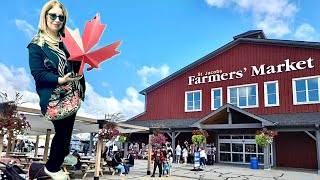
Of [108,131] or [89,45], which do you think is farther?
[108,131]

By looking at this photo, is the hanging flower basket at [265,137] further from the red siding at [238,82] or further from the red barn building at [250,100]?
the red siding at [238,82]

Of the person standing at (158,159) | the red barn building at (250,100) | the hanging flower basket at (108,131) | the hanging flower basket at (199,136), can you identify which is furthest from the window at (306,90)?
the hanging flower basket at (108,131)

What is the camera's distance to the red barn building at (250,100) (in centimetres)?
1800

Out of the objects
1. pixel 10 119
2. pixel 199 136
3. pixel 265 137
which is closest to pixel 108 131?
pixel 10 119

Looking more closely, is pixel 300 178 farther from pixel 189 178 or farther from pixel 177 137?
pixel 177 137

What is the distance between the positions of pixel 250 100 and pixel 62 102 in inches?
767

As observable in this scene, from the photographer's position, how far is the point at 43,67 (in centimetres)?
261

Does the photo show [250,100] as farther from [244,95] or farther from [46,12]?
[46,12]

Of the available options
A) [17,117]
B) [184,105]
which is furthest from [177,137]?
[17,117]

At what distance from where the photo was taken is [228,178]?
12891 millimetres

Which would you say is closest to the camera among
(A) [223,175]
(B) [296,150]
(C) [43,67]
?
(C) [43,67]

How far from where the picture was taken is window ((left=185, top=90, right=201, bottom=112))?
23266 mm

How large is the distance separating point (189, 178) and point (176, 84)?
41.0 ft

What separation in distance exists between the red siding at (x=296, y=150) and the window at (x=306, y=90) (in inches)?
83.4
